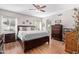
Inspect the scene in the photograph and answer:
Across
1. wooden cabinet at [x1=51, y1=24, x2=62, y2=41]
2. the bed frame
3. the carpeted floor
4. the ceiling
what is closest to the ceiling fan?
the ceiling

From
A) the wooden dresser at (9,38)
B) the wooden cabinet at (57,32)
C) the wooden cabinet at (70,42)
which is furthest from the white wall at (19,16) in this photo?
the wooden cabinet at (70,42)

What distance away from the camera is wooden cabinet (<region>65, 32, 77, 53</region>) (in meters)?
2.44

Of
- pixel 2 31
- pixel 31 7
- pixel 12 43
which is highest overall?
pixel 31 7

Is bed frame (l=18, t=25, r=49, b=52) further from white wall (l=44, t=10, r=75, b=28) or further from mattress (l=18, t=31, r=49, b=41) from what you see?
white wall (l=44, t=10, r=75, b=28)

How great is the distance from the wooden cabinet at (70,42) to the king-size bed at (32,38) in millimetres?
445

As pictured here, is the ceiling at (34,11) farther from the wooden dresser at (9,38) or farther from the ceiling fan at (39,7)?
the wooden dresser at (9,38)

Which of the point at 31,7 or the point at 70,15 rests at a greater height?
the point at 31,7

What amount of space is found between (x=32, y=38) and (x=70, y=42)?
85cm

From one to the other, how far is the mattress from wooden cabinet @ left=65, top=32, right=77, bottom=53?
0.46 m

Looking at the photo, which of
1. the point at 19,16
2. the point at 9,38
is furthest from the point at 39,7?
the point at 9,38

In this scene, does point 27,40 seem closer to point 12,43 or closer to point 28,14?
point 12,43
